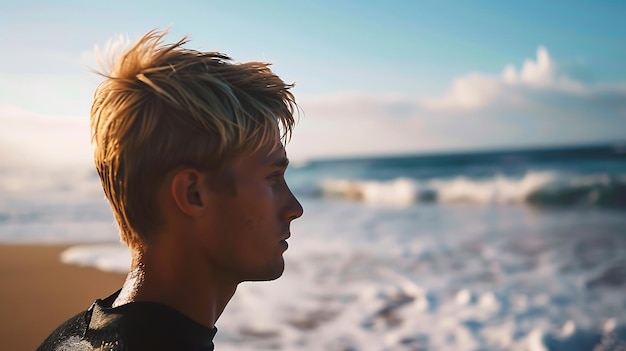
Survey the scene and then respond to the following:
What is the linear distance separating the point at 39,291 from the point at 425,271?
393 cm

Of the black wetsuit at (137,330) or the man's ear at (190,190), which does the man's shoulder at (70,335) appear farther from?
the man's ear at (190,190)

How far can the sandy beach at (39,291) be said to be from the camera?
5258mm

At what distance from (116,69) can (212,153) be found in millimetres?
258

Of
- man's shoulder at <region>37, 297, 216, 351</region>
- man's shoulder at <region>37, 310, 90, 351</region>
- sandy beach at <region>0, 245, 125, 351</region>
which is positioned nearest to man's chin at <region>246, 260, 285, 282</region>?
man's shoulder at <region>37, 297, 216, 351</region>

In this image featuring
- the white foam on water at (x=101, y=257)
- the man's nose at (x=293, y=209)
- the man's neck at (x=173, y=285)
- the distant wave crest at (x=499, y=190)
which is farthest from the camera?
the distant wave crest at (x=499, y=190)

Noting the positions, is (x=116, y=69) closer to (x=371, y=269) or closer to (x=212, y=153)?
(x=212, y=153)

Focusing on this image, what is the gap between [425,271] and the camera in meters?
7.26

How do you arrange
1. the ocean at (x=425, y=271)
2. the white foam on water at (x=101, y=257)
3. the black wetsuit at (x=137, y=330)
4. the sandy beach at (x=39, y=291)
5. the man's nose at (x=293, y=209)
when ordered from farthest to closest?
the white foam on water at (x=101, y=257)
the sandy beach at (x=39, y=291)
the ocean at (x=425, y=271)
the man's nose at (x=293, y=209)
the black wetsuit at (x=137, y=330)

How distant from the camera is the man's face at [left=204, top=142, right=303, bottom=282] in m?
1.16

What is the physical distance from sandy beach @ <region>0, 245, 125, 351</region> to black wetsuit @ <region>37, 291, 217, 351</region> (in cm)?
430

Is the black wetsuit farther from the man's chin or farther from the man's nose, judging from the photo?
the man's nose

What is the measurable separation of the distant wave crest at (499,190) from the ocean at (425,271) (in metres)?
0.15

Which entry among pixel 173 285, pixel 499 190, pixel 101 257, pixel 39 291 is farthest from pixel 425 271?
pixel 499 190

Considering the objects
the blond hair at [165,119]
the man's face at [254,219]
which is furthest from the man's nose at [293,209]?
the blond hair at [165,119]
